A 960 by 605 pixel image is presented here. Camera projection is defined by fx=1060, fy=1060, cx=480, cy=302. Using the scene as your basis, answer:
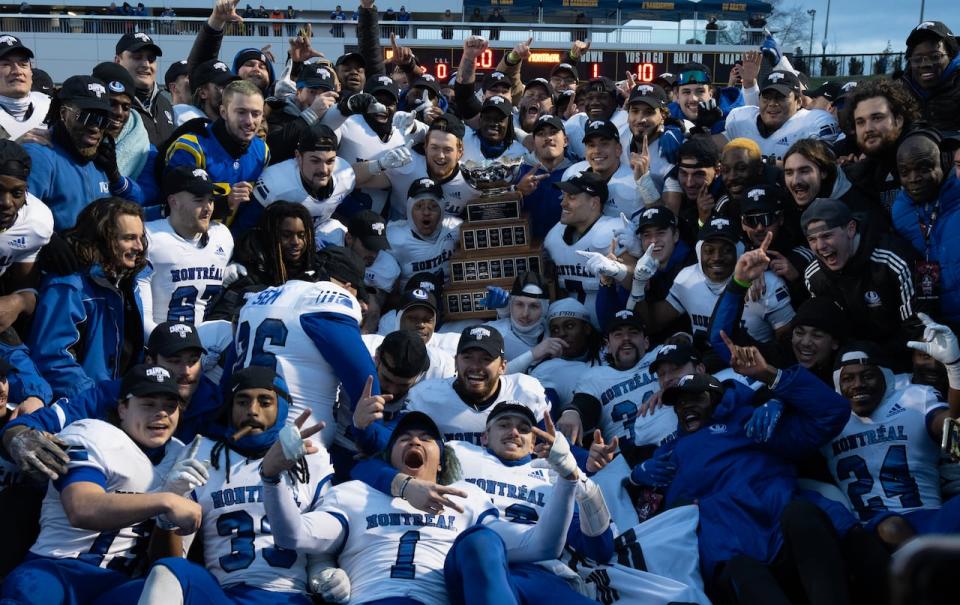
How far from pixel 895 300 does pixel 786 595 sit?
6.32 feet

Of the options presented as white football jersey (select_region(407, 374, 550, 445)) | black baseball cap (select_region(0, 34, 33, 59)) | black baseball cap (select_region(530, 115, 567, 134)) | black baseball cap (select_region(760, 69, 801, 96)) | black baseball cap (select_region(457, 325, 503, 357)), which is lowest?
white football jersey (select_region(407, 374, 550, 445))

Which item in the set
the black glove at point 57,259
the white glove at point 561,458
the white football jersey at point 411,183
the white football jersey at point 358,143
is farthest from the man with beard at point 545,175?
the white glove at point 561,458

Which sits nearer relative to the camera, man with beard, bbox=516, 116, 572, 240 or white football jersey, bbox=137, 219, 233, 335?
white football jersey, bbox=137, 219, 233, 335

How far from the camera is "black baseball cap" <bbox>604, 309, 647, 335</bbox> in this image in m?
7.00

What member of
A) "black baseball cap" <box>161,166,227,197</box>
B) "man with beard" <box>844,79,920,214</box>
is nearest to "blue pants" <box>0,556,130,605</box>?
"black baseball cap" <box>161,166,227,197</box>

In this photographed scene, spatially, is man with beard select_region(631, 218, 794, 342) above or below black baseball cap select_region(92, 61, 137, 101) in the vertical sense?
below

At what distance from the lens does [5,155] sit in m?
5.39

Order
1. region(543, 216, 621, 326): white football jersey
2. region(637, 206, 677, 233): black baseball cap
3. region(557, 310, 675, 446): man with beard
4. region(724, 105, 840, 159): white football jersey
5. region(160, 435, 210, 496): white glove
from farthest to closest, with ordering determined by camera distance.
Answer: region(724, 105, 840, 159): white football jersey
region(543, 216, 621, 326): white football jersey
region(637, 206, 677, 233): black baseball cap
region(557, 310, 675, 446): man with beard
region(160, 435, 210, 496): white glove

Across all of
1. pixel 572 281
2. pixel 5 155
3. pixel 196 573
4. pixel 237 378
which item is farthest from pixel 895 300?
pixel 5 155

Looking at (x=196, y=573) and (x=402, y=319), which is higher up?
(x=402, y=319)

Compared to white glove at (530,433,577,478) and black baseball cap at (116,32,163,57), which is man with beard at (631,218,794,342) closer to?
white glove at (530,433,577,478)

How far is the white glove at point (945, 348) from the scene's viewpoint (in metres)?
5.29

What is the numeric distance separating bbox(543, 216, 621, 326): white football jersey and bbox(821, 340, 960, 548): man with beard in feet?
7.53

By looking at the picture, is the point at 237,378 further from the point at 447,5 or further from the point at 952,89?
the point at 447,5
